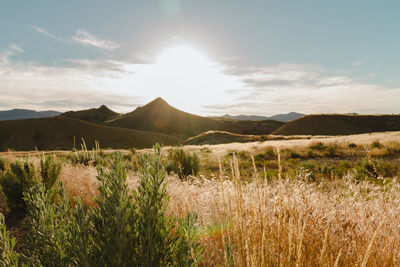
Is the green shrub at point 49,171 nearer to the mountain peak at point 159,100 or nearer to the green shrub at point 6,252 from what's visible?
the green shrub at point 6,252

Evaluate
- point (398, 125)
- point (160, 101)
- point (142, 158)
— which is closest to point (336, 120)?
point (398, 125)

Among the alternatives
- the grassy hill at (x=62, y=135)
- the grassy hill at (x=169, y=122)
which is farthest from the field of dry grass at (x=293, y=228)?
the grassy hill at (x=169, y=122)

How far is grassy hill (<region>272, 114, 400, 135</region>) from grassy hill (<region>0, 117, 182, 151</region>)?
→ 3498 centimetres

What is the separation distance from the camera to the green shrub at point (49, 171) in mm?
5422

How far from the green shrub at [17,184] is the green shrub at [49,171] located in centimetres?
21

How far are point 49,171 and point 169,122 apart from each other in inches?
5072

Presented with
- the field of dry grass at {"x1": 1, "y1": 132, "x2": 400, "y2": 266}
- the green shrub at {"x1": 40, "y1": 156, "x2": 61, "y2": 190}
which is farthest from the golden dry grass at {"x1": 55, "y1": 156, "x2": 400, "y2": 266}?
the green shrub at {"x1": 40, "y1": 156, "x2": 61, "y2": 190}

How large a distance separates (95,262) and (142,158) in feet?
2.17

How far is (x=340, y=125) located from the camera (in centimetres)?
6869

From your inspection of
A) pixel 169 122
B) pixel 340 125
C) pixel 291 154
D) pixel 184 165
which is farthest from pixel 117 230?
pixel 169 122

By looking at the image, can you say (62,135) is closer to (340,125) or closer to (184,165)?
(184,165)

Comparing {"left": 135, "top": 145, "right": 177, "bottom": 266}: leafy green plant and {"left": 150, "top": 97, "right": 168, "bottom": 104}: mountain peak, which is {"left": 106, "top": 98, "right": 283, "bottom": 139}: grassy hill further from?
{"left": 135, "top": 145, "right": 177, "bottom": 266}: leafy green plant

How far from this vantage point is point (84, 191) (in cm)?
505

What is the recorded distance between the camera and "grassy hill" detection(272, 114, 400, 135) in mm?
66000
